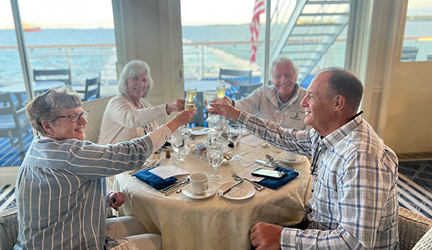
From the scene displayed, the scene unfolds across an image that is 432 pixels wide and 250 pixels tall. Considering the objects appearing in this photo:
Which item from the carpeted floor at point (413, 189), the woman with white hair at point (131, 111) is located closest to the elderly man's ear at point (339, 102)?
the woman with white hair at point (131, 111)

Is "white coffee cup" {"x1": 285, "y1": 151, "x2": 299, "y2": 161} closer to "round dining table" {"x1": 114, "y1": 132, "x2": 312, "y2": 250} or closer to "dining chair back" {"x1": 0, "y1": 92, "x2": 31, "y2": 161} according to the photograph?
"round dining table" {"x1": 114, "y1": 132, "x2": 312, "y2": 250}

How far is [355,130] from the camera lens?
3.69ft

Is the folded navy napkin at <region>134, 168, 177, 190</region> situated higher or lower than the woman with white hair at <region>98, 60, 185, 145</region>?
lower

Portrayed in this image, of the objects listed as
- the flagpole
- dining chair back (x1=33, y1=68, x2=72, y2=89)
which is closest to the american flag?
the flagpole

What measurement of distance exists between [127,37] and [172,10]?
0.55 meters

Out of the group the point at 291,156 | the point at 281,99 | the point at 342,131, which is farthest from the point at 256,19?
the point at 342,131

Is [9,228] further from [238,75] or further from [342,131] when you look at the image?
[238,75]

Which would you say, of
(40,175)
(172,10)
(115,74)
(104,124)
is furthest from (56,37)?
(40,175)

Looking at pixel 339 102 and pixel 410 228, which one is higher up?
pixel 339 102

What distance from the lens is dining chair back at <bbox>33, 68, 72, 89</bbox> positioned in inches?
127

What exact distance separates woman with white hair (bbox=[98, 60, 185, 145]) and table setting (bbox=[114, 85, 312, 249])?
548 mm

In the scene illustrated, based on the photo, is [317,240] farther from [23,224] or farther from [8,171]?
[8,171]

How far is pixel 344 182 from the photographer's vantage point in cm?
104

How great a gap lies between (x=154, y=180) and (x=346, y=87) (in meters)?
0.97
